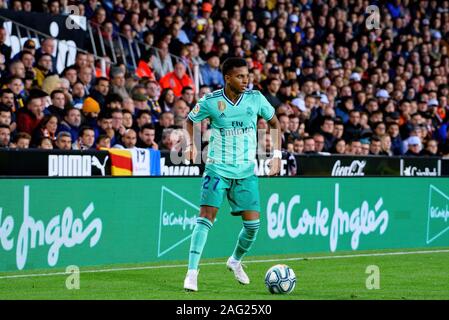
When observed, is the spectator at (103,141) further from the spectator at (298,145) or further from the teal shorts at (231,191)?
the teal shorts at (231,191)

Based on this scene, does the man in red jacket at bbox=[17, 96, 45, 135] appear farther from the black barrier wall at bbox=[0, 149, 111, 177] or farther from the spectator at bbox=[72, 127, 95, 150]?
the black barrier wall at bbox=[0, 149, 111, 177]

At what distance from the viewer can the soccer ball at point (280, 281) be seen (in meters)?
10.3

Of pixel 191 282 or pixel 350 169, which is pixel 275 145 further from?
pixel 350 169

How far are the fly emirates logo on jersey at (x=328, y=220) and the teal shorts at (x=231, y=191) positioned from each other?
518 cm

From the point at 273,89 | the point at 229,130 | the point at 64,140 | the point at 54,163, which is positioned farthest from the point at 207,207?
the point at 273,89

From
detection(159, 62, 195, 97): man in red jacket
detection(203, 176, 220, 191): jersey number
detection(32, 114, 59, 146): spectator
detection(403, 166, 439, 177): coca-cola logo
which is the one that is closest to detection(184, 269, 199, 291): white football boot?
detection(203, 176, 220, 191): jersey number

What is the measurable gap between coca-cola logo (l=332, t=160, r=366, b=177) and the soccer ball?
7495mm

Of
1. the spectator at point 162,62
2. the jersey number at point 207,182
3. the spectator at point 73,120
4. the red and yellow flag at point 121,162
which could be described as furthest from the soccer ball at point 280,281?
the spectator at point 162,62

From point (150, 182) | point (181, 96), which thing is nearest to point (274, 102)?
point (181, 96)

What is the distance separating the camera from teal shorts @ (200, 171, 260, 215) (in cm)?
1077

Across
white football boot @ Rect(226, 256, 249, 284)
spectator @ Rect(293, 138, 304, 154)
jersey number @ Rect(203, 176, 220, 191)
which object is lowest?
white football boot @ Rect(226, 256, 249, 284)

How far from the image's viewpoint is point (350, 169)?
18.0 m

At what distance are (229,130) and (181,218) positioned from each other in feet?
14.4
